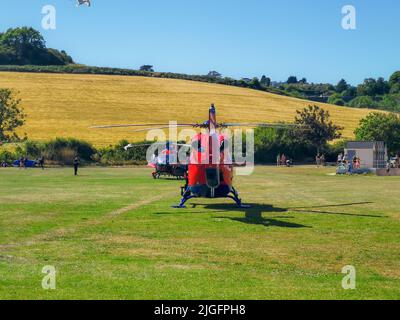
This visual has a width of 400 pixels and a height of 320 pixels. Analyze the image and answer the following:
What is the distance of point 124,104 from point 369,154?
44.2m

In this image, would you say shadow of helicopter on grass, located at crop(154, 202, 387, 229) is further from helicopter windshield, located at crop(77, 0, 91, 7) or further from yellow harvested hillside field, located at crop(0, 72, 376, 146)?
yellow harvested hillside field, located at crop(0, 72, 376, 146)

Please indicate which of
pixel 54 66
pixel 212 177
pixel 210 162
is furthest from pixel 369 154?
pixel 54 66

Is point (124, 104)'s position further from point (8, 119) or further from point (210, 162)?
point (210, 162)

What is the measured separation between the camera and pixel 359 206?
23.3 m

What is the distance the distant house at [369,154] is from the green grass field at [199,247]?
2772cm

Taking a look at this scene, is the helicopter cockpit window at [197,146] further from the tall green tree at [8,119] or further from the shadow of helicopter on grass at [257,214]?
the tall green tree at [8,119]

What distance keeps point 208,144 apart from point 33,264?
933 cm

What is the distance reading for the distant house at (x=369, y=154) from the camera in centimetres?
5269

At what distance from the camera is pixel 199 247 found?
14656mm

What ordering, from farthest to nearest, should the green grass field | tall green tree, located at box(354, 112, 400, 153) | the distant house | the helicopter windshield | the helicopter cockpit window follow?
tall green tree, located at box(354, 112, 400, 153)
the distant house
the helicopter cockpit window
the helicopter windshield
the green grass field

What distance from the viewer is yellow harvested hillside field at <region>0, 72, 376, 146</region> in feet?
257

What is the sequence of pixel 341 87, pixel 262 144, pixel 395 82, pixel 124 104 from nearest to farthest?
1. pixel 262 144
2. pixel 124 104
3. pixel 395 82
4. pixel 341 87

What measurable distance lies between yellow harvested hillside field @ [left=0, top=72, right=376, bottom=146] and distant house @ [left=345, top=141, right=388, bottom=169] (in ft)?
92.6

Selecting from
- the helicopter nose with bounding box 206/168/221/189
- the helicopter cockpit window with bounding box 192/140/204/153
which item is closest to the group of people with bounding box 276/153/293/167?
the helicopter cockpit window with bounding box 192/140/204/153
